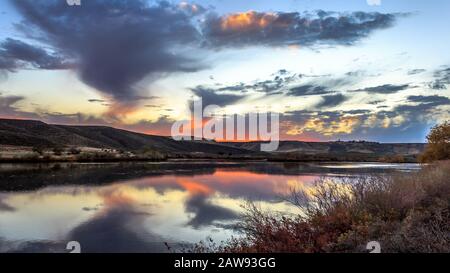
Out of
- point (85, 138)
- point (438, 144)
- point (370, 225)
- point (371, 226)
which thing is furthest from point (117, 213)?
point (85, 138)

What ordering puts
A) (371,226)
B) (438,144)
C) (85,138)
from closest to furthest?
(371,226), (438,144), (85,138)

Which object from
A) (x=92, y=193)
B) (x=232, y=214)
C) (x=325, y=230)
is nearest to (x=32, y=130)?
(x=92, y=193)

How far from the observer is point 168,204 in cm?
2345

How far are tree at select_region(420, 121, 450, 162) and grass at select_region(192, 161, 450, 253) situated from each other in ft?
91.8

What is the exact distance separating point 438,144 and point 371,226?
3491cm

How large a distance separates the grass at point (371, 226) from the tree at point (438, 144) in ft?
91.8

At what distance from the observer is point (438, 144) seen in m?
41.6

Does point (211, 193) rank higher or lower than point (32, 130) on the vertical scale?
lower

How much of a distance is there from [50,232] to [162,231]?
3.97m

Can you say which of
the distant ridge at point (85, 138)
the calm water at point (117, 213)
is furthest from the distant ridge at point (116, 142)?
the calm water at point (117, 213)

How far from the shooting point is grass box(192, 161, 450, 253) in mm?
9250

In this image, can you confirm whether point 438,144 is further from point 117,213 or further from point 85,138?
point 85,138

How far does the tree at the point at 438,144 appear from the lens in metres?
40.9
